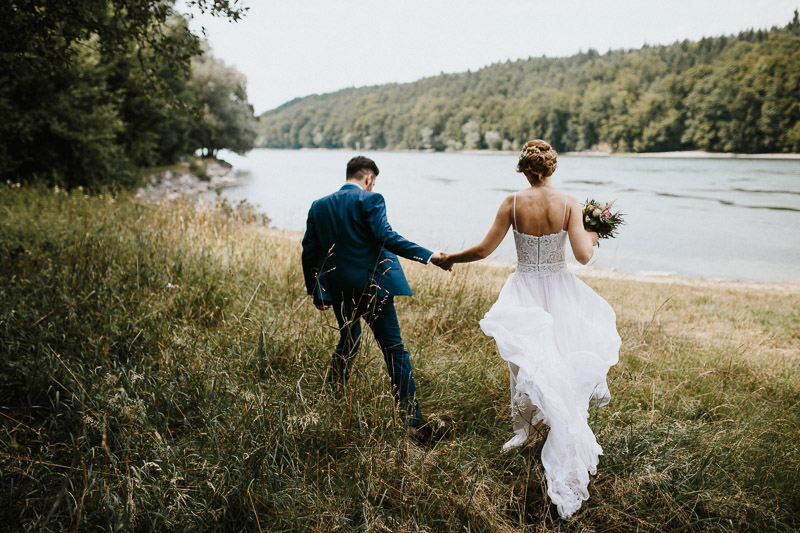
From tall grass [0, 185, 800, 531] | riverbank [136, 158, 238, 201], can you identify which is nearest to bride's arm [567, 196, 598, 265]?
tall grass [0, 185, 800, 531]

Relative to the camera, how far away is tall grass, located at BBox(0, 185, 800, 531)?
8.39 feet

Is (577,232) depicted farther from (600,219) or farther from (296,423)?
(296,423)

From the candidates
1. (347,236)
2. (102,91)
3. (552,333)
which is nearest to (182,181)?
(102,91)

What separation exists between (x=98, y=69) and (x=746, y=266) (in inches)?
965

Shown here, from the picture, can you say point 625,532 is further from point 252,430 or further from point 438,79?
point 438,79

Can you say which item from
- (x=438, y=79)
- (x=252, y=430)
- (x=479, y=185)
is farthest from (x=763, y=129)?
(x=438, y=79)

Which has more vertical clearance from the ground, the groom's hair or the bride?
the groom's hair

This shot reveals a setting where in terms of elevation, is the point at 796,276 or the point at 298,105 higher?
the point at 298,105

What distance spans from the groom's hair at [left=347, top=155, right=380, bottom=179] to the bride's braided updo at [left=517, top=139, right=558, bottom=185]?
1187mm

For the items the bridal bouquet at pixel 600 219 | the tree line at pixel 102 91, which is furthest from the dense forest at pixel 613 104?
the bridal bouquet at pixel 600 219

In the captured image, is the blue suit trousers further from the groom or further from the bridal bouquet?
the bridal bouquet

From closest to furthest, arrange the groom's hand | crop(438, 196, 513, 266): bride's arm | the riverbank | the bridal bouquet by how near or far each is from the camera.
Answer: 1. crop(438, 196, 513, 266): bride's arm
2. the bridal bouquet
3. the groom's hand
4. the riverbank

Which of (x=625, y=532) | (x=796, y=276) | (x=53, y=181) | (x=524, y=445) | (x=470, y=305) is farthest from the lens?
(x=53, y=181)

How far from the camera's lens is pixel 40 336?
402 cm
